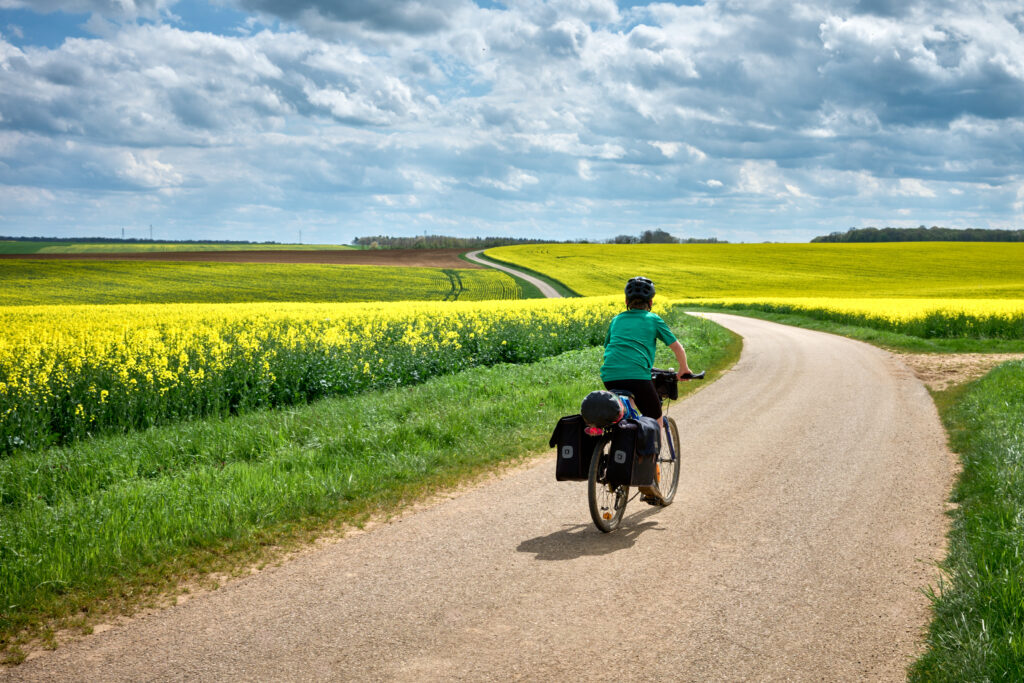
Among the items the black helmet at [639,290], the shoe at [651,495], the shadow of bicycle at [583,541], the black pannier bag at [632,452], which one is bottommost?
the shadow of bicycle at [583,541]

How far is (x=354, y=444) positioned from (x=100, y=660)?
197 inches

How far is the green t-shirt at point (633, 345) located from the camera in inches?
275

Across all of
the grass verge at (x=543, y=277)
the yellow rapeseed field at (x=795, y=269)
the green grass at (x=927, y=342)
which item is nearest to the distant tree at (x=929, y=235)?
the yellow rapeseed field at (x=795, y=269)

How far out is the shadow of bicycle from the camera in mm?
6082

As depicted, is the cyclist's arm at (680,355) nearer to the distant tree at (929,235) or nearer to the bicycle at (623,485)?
Answer: the bicycle at (623,485)

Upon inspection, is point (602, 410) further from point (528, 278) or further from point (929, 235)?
point (929, 235)

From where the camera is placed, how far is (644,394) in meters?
7.03

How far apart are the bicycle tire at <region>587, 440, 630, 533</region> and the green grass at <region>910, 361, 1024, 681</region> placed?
2565 millimetres

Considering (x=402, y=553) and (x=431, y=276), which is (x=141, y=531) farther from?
(x=431, y=276)

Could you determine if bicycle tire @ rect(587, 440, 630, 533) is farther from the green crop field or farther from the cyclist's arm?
the green crop field

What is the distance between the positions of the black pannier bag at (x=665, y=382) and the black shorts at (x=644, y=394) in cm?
23

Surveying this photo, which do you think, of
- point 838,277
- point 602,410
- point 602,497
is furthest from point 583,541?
point 838,277

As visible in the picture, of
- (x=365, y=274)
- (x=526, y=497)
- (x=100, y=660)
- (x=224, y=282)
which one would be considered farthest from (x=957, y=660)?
(x=365, y=274)

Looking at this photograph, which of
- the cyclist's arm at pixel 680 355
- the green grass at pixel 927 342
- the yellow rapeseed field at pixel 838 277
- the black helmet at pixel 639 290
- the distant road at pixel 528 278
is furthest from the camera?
the distant road at pixel 528 278
